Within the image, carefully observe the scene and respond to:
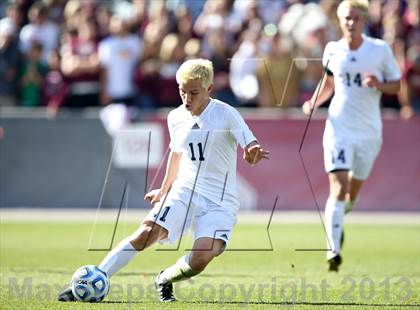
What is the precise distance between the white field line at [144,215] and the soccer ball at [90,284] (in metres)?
8.08

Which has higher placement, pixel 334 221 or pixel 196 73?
pixel 196 73

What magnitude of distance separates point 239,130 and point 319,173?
386 inches

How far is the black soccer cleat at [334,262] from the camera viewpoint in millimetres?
10195

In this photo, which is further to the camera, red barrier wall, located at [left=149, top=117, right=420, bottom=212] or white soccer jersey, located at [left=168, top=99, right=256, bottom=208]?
red barrier wall, located at [left=149, top=117, right=420, bottom=212]

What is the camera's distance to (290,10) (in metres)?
18.8

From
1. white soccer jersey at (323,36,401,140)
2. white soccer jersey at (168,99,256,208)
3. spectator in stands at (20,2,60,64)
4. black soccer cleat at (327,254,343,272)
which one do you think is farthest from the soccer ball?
spectator in stands at (20,2,60,64)

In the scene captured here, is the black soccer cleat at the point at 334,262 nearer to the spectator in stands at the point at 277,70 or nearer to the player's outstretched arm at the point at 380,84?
the player's outstretched arm at the point at 380,84

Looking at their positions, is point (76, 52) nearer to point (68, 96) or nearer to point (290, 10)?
point (68, 96)

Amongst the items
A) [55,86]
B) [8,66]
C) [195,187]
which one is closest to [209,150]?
[195,187]

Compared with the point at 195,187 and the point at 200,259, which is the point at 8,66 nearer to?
the point at 195,187

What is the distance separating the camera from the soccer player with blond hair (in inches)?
312

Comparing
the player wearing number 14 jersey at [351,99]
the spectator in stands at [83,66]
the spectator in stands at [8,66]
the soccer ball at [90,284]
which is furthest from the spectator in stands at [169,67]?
the soccer ball at [90,284]

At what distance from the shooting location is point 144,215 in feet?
55.6

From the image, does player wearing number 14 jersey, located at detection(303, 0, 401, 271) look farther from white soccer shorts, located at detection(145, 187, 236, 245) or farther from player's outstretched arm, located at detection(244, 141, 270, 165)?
player's outstretched arm, located at detection(244, 141, 270, 165)
